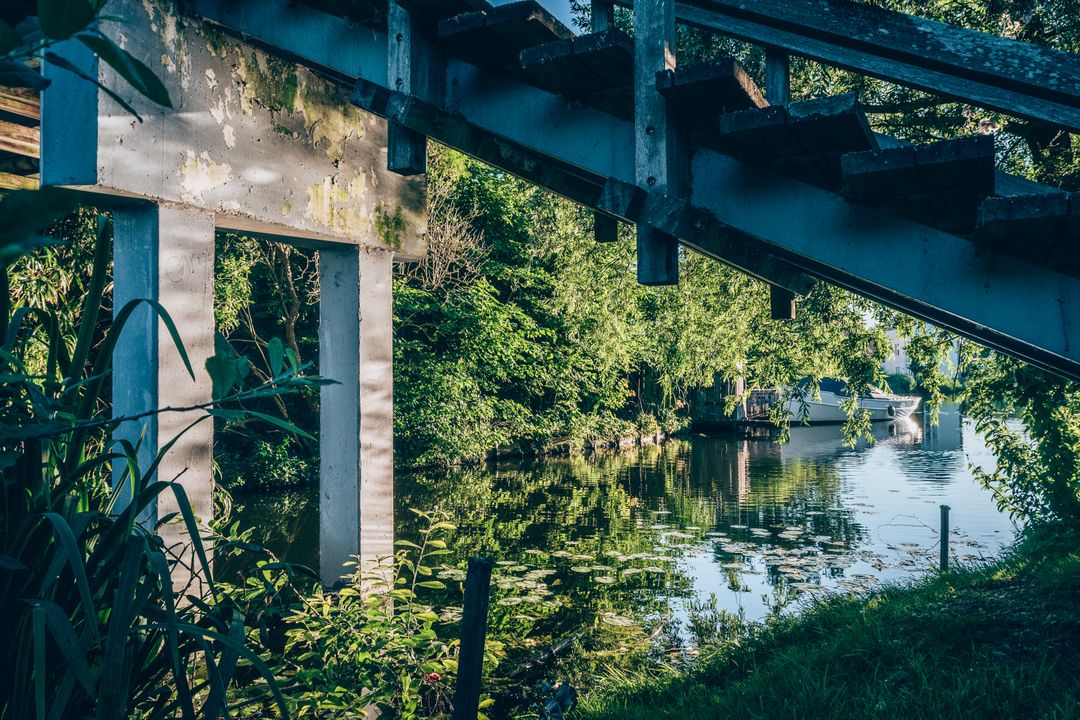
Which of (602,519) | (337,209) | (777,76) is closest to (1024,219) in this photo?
(777,76)

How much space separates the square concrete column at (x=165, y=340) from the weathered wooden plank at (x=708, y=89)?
2.19 meters

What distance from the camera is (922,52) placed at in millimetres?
2258

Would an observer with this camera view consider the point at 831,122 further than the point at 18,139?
No

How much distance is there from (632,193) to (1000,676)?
8.57ft

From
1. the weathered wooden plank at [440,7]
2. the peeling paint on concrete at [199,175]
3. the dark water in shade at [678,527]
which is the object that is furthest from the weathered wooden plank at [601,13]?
the dark water in shade at [678,527]

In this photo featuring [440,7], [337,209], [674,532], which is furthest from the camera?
[674,532]

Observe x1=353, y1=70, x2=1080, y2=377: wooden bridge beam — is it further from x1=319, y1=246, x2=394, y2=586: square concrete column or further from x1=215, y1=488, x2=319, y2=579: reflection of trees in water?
x1=215, y1=488, x2=319, y2=579: reflection of trees in water

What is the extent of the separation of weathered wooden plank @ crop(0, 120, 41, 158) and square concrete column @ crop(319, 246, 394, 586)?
1.75m

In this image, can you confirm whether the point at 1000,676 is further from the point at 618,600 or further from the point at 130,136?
the point at 130,136

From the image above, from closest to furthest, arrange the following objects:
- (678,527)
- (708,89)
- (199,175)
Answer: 1. (708,89)
2. (199,175)
3. (678,527)

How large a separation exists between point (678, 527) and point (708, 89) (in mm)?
8374

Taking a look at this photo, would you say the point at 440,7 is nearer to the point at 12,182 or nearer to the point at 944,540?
the point at 12,182

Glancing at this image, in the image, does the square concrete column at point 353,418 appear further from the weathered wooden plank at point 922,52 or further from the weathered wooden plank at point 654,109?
the weathered wooden plank at point 922,52

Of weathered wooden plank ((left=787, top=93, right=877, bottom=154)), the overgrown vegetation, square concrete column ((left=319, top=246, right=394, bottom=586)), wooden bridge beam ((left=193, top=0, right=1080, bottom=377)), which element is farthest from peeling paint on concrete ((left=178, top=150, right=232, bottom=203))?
weathered wooden plank ((left=787, top=93, right=877, bottom=154))
